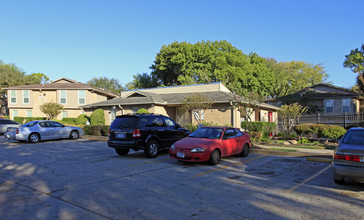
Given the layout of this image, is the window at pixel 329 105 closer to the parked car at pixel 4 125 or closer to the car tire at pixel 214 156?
the car tire at pixel 214 156

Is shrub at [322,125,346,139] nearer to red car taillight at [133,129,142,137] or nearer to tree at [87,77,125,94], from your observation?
red car taillight at [133,129,142,137]

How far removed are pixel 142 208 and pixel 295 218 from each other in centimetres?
275

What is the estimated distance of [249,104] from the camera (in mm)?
16688

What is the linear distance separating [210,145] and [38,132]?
12.4 metres

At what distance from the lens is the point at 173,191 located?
6.10 metres

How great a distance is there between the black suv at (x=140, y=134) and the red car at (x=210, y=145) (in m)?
1.43

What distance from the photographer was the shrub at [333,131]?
14.9 m

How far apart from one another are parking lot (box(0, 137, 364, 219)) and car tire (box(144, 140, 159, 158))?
1012 mm

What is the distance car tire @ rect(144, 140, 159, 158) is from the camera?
10680 mm

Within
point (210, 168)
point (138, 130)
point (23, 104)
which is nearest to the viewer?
point (210, 168)

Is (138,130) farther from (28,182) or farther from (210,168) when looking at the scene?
(28,182)

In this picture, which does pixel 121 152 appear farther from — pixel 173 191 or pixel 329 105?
pixel 329 105

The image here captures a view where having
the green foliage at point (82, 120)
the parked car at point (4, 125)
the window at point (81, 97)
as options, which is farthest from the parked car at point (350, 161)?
the window at point (81, 97)

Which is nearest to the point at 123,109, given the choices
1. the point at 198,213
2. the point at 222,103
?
the point at 222,103
